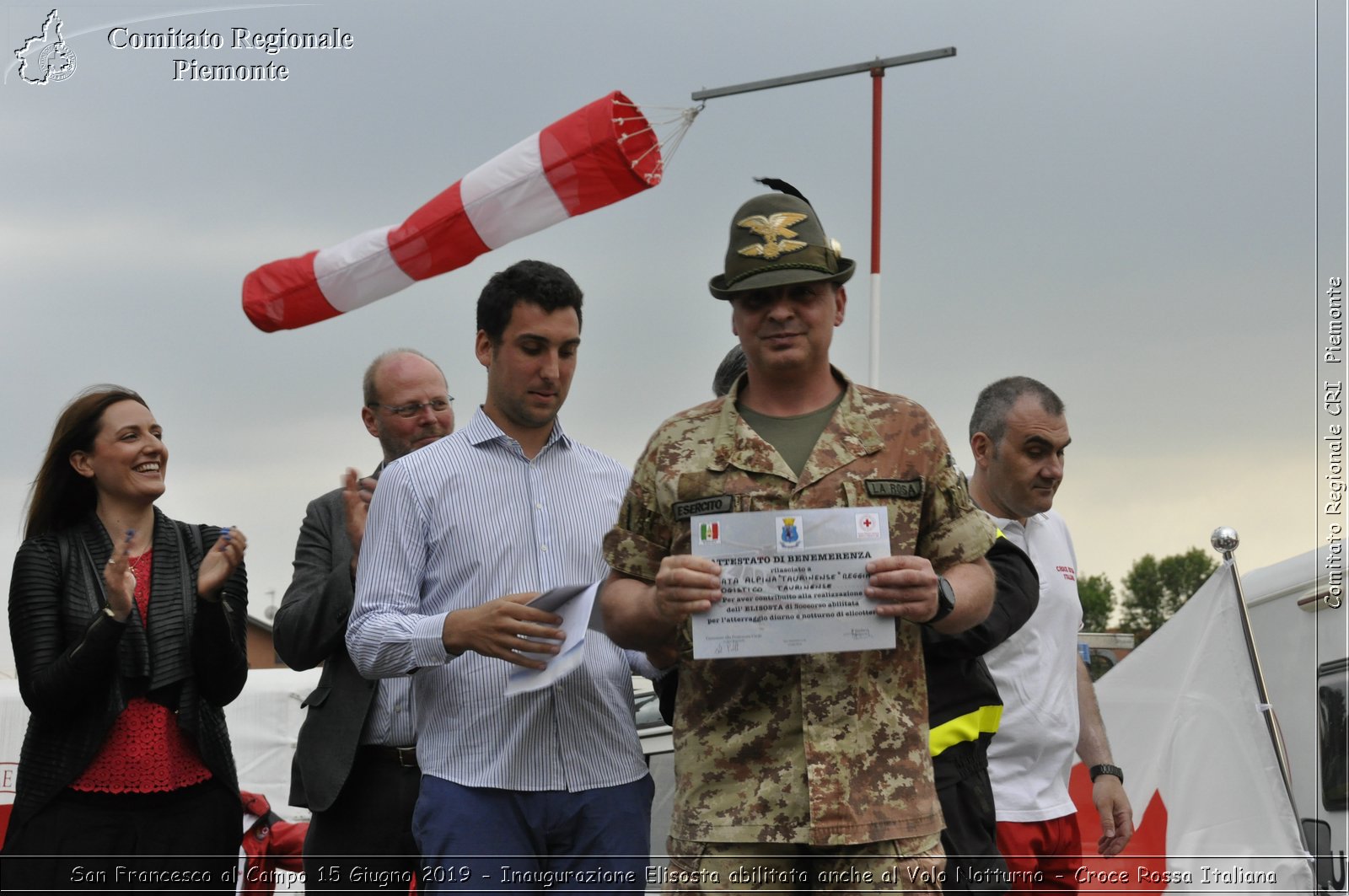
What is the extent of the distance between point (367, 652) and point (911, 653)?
64.4 inches

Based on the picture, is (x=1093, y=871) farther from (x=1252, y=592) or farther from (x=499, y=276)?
(x=499, y=276)

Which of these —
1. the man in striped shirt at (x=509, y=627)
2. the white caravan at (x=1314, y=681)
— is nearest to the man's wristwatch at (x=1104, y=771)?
the white caravan at (x=1314, y=681)

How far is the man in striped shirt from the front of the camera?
422 centimetres

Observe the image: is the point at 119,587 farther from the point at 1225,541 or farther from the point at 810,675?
the point at 1225,541

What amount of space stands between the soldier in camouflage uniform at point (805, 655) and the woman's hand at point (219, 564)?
2056mm

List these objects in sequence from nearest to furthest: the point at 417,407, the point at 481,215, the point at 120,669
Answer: the point at 120,669 → the point at 417,407 → the point at 481,215

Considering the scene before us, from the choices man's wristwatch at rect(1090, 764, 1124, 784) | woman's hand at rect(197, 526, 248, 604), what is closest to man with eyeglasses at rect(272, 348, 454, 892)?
woman's hand at rect(197, 526, 248, 604)

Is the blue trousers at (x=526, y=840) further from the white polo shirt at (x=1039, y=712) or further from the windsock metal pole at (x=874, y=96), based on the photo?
the windsock metal pole at (x=874, y=96)

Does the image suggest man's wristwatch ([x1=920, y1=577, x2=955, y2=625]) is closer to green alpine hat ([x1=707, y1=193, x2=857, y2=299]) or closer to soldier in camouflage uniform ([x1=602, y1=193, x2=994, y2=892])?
soldier in camouflage uniform ([x1=602, y1=193, x2=994, y2=892])

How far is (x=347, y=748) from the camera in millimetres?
5242

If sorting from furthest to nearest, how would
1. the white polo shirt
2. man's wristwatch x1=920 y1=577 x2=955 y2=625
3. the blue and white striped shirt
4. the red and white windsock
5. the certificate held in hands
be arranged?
the red and white windsock < the white polo shirt < the blue and white striped shirt < man's wristwatch x1=920 y1=577 x2=955 y2=625 < the certificate held in hands

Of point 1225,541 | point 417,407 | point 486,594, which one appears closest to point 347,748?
point 486,594

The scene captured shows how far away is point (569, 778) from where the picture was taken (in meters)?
4.33

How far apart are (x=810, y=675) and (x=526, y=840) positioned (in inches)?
47.9
